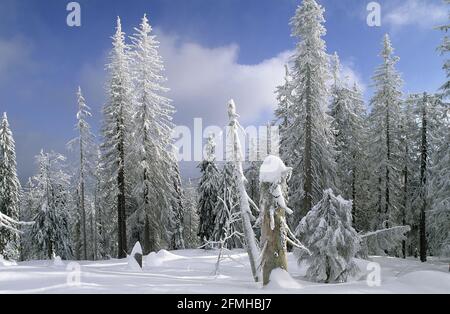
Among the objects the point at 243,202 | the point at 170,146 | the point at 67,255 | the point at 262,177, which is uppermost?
the point at 170,146

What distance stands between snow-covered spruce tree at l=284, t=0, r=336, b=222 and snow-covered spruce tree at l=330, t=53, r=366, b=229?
5.99m

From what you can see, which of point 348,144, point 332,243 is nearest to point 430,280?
point 332,243

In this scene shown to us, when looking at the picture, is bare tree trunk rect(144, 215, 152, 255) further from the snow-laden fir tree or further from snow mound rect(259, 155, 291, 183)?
snow mound rect(259, 155, 291, 183)

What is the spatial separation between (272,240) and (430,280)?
12.6ft

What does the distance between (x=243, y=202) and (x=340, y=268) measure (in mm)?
4410

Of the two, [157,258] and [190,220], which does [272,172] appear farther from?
[190,220]

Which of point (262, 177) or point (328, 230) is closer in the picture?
point (262, 177)

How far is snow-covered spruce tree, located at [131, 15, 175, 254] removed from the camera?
28609 millimetres

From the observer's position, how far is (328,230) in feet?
45.9

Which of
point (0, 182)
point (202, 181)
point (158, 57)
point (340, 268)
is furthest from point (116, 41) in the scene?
point (340, 268)

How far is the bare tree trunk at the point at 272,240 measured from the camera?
29.0ft
